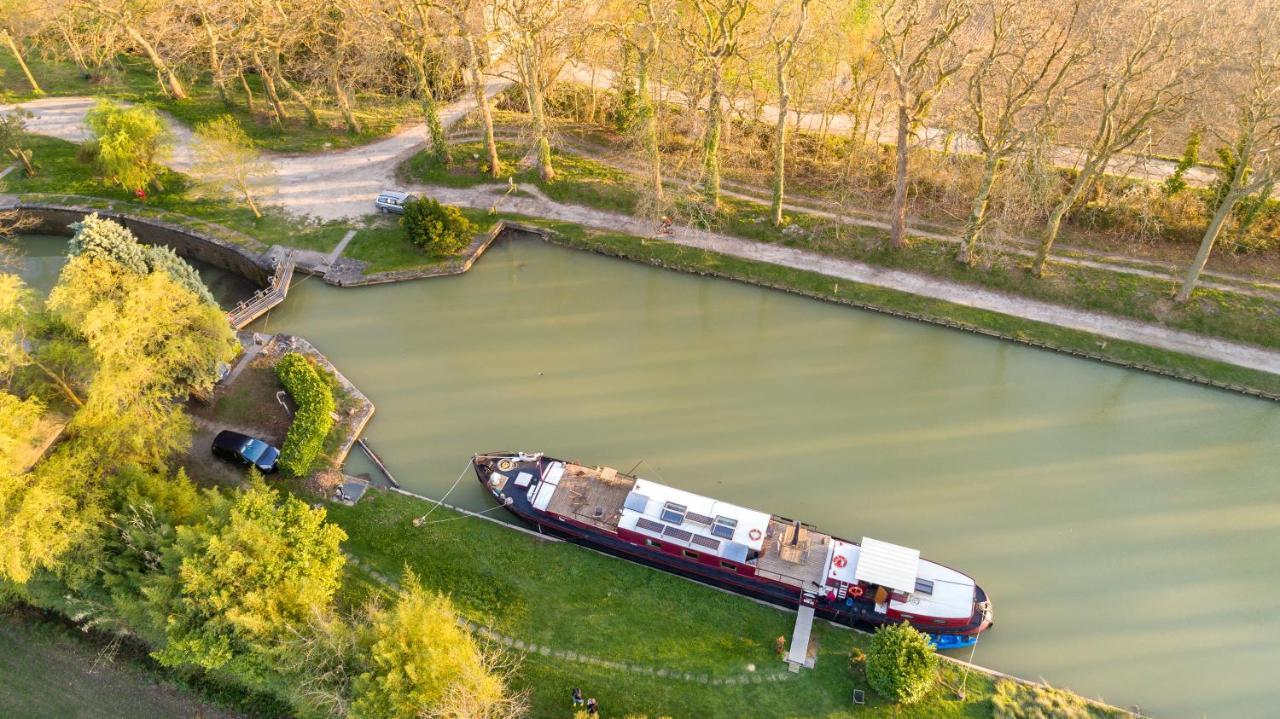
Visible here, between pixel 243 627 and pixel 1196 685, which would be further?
pixel 1196 685

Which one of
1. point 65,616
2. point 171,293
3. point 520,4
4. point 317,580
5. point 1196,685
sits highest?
point 520,4

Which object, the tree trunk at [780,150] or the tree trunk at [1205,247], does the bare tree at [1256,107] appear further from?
the tree trunk at [780,150]

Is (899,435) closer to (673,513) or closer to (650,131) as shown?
(673,513)

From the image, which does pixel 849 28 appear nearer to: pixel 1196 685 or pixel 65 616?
pixel 1196 685

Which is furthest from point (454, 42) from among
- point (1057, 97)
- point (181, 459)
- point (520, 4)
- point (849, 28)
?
point (1057, 97)

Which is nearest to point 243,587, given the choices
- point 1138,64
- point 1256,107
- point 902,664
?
point 902,664

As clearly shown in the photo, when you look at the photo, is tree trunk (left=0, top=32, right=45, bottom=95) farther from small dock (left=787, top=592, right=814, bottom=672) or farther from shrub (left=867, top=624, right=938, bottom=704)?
shrub (left=867, top=624, right=938, bottom=704)

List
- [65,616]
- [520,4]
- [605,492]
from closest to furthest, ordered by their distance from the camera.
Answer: [65,616] < [605,492] < [520,4]
